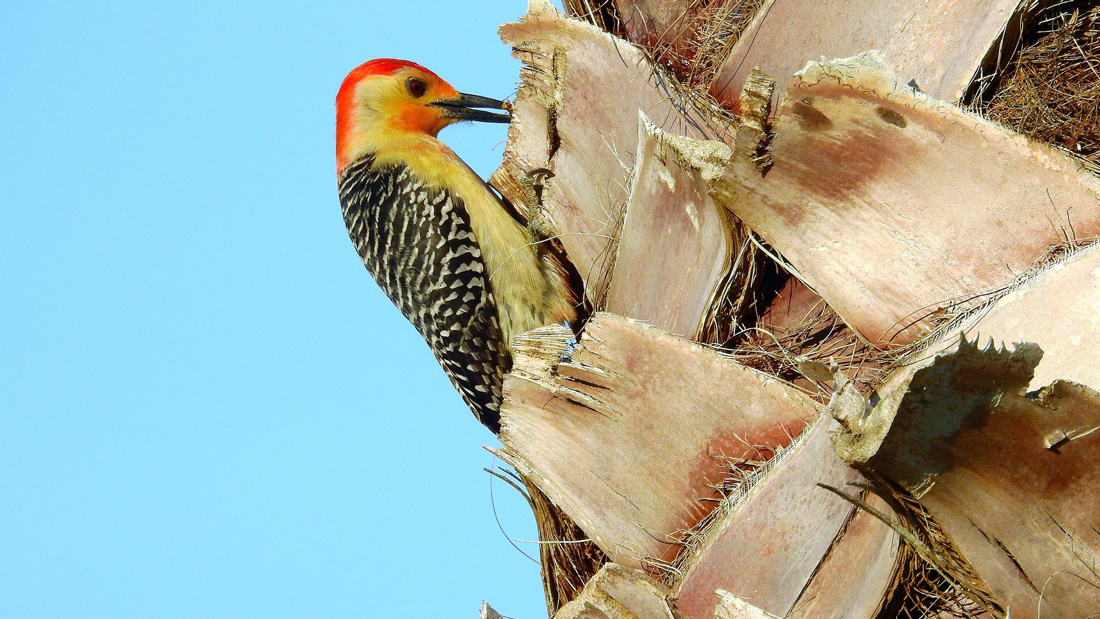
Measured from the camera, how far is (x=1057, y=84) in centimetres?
160

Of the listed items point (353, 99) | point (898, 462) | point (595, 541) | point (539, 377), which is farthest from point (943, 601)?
point (353, 99)

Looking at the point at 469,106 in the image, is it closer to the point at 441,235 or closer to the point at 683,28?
the point at 441,235

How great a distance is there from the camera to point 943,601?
1.42 metres

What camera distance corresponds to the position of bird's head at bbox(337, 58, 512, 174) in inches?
170

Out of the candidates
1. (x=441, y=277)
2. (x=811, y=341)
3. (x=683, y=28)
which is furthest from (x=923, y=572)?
(x=441, y=277)

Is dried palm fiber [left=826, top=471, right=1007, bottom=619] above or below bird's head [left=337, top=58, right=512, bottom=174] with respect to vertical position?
below

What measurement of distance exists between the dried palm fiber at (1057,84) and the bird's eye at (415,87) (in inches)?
125

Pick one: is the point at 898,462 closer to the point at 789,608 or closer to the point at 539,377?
the point at 789,608

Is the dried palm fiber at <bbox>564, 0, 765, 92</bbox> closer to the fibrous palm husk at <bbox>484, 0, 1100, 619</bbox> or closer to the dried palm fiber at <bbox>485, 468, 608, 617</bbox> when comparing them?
the fibrous palm husk at <bbox>484, 0, 1100, 619</bbox>

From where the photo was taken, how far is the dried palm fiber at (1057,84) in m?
1.55

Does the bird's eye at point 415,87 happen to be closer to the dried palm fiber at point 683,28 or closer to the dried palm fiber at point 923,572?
the dried palm fiber at point 683,28

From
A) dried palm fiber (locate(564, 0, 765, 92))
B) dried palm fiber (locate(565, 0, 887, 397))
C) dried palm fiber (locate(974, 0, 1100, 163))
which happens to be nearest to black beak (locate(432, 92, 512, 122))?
dried palm fiber (locate(564, 0, 765, 92))

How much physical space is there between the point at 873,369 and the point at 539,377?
2.20ft

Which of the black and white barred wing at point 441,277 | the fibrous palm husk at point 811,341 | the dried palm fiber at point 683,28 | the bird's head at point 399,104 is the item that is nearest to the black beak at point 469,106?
the bird's head at point 399,104
